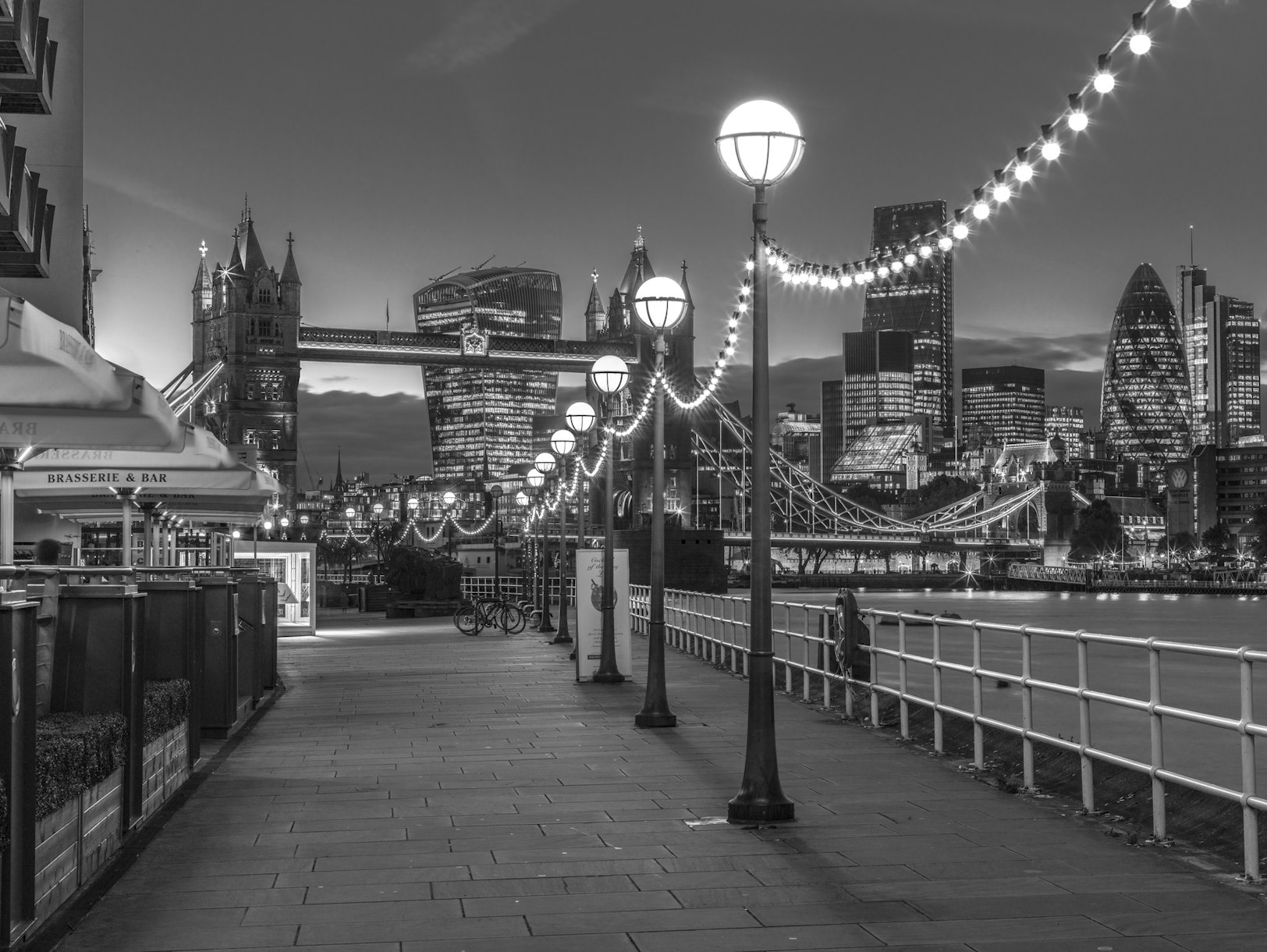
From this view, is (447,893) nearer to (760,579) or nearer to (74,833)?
(74,833)

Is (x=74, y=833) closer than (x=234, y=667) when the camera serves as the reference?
Yes

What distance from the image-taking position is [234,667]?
12.8 metres

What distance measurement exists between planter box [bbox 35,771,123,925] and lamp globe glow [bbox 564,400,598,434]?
13.4m

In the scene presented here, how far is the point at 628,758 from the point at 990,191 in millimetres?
5528

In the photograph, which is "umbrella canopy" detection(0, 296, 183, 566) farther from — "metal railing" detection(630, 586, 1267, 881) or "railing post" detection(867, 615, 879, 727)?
"railing post" detection(867, 615, 879, 727)

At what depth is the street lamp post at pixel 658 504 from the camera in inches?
513

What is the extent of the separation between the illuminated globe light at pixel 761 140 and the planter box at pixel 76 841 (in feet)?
15.5

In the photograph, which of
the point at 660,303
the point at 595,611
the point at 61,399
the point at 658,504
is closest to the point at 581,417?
the point at 595,611

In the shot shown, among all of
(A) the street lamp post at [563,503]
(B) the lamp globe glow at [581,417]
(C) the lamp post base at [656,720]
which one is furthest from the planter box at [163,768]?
(A) the street lamp post at [563,503]

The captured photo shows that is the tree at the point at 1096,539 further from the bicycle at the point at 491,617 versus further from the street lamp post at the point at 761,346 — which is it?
the street lamp post at the point at 761,346

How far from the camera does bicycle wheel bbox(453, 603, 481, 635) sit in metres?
31.0

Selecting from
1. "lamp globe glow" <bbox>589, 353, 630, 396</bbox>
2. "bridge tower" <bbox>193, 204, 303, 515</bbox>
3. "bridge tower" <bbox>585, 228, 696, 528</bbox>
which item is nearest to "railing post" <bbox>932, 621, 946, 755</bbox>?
"lamp globe glow" <bbox>589, 353, 630, 396</bbox>

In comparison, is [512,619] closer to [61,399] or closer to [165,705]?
[165,705]

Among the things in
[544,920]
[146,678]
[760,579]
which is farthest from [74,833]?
[760,579]
